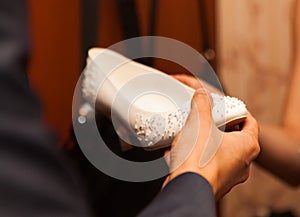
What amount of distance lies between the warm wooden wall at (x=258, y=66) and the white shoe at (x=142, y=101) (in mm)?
717

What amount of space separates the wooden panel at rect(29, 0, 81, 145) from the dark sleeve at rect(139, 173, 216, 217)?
21.6 inches

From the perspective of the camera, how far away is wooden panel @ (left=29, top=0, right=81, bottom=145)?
1.02 m

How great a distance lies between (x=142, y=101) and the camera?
0.66 meters

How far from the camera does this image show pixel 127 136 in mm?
703

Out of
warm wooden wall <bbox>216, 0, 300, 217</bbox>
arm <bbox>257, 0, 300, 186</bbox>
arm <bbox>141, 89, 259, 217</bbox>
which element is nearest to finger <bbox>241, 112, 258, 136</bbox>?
arm <bbox>141, 89, 259, 217</bbox>

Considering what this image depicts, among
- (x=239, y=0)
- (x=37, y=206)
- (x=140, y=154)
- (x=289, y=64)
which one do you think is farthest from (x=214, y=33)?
(x=37, y=206)

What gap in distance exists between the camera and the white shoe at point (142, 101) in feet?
2.06

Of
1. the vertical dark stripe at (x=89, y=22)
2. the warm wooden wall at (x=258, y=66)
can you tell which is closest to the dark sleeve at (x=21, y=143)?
the vertical dark stripe at (x=89, y=22)

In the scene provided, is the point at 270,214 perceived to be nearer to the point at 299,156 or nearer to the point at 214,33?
the point at 299,156

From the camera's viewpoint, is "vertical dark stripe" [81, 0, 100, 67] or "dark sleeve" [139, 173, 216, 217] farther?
"vertical dark stripe" [81, 0, 100, 67]

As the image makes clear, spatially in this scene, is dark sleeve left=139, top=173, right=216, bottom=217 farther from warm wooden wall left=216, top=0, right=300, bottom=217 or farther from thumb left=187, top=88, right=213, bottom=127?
warm wooden wall left=216, top=0, right=300, bottom=217

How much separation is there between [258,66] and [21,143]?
128 cm

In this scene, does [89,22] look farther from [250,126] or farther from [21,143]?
[21,143]

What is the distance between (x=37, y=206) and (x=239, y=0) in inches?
47.9
